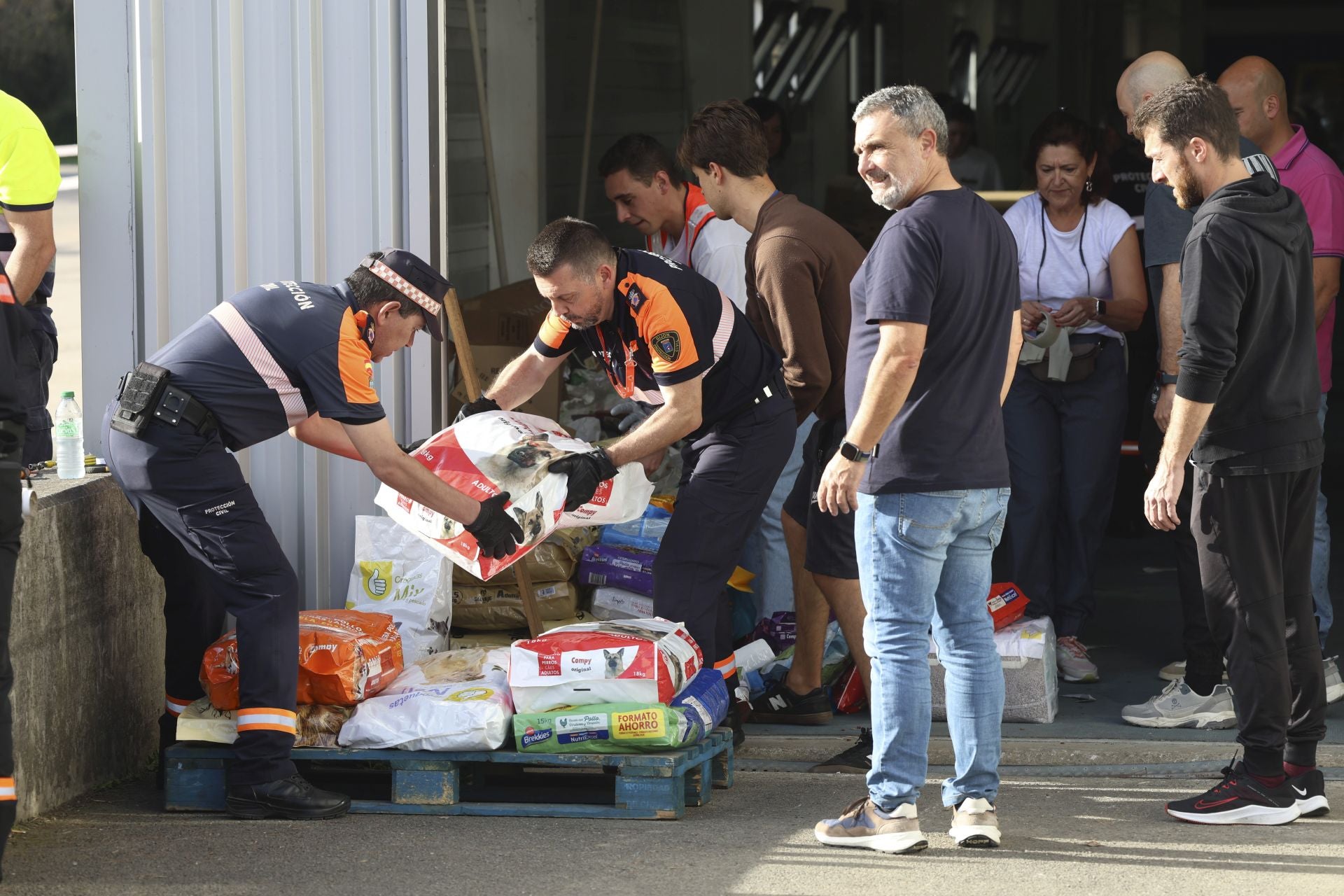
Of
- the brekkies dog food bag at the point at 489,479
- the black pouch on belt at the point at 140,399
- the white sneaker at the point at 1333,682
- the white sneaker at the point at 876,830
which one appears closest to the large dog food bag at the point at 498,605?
the brekkies dog food bag at the point at 489,479

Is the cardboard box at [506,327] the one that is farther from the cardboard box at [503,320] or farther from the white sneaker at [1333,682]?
the white sneaker at [1333,682]

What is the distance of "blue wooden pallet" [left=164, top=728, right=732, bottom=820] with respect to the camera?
4598 millimetres

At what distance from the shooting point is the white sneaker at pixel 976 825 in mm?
4277

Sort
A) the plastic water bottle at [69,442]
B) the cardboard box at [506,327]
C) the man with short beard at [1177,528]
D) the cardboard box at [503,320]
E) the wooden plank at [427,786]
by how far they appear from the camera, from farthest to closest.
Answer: the cardboard box at [503,320] < the cardboard box at [506,327] < the man with short beard at [1177,528] < the plastic water bottle at [69,442] < the wooden plank at [427,786]

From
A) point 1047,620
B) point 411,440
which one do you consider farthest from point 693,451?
point 1047,620

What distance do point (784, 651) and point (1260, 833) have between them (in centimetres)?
188

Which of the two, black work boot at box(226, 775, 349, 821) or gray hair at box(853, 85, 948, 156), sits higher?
gray hair at box(853, 85, 948, 156)

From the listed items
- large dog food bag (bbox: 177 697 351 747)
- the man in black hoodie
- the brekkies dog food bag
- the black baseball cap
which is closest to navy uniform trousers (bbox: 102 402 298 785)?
large dog food bag (bbox: 177 697 351 747)

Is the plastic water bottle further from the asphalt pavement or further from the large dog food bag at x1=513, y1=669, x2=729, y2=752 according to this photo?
the large dog food bag at x1=513, y1=669, x2=729, y2=752

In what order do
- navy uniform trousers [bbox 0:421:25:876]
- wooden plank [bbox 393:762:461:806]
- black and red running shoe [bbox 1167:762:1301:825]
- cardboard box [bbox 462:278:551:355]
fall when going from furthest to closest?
cardboard box [bbox 462:278:551:355]
wooden plank [bbox 393:762:461:806]
black and red running shoe [bbox 1167:762:1301:825]
navy uniform trousers [bbox 0:421:25:876]

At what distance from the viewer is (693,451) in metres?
5.16

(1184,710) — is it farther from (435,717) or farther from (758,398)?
(435,717)

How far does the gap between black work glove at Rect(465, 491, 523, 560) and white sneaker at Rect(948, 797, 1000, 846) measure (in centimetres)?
143

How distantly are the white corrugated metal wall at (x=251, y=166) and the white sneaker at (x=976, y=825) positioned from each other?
89.6 inches
